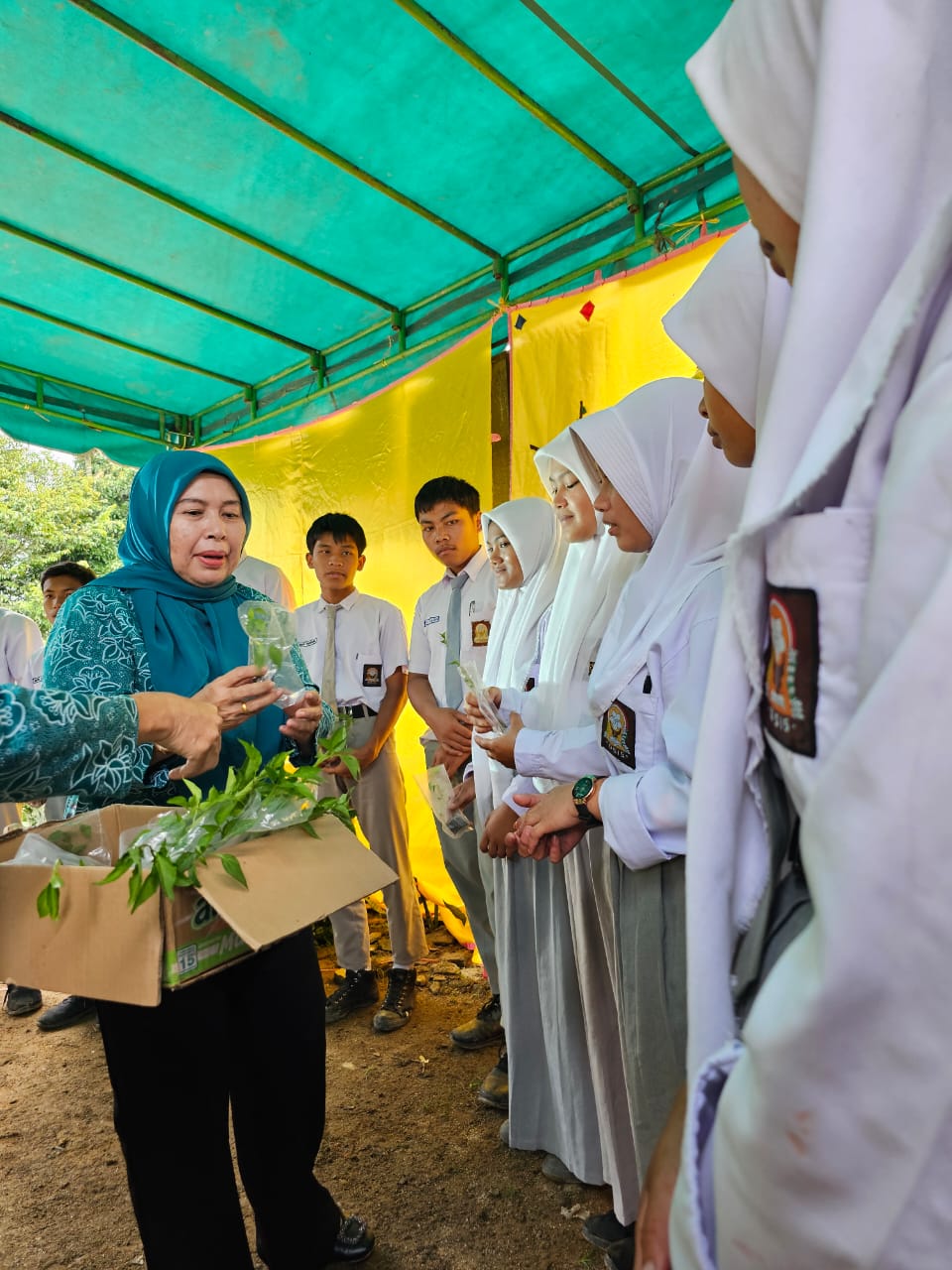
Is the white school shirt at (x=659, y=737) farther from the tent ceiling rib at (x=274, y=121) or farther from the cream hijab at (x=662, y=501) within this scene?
the tent ceiling rib at (x=274, y=121)

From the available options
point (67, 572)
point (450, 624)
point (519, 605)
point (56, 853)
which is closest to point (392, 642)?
point (450, 624)

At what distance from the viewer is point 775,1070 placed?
439 mm

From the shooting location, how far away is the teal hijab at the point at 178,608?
5.62 ft

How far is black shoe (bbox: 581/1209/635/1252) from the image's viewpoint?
191 centimetres

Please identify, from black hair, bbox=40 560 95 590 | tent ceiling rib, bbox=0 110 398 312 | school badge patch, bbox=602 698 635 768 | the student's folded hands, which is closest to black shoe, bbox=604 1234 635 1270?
the student's folded hands

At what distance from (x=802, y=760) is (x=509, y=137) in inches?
131

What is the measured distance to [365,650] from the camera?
4.17 m

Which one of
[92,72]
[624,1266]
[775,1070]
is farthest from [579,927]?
[92,72]

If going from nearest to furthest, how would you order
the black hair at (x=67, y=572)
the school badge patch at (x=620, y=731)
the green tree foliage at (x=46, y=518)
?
the school badge patch at (x=620, y=731)
the black hair at (x=67, y=572)
the green tree foliage at (x=46, y=518)

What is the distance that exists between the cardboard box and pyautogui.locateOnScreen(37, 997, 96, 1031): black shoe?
2.64 m

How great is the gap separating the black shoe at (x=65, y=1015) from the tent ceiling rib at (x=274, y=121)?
3836 mm

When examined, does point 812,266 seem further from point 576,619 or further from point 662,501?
point 576,619

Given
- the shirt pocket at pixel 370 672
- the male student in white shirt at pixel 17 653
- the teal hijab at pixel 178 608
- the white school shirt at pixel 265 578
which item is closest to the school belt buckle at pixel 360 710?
the shirt pocket at pixel 370 672

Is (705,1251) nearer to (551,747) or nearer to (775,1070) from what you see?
(775,1070)
